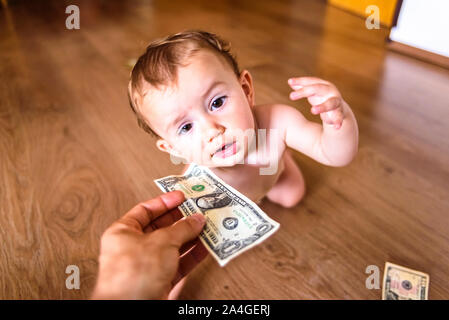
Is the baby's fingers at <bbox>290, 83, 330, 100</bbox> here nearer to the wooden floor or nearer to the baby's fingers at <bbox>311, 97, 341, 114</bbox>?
the baby's fingers at <bbox>311, 97, 341, 114</bbox>

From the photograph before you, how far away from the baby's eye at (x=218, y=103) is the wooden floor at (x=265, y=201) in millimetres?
379

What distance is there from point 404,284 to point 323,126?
0.40 meters

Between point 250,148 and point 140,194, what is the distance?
0.40 m

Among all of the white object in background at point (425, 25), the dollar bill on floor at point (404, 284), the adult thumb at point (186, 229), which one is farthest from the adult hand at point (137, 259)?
the white object in background at point (425, 25)

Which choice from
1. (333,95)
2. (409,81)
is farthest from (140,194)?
(409,81)

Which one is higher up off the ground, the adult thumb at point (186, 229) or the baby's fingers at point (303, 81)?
the baby's fingers at point (303, 81)

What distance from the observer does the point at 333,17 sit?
243 centimetres

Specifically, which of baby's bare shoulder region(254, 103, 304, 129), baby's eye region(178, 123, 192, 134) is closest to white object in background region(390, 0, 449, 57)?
baby's bare shoulder region(254, 103, 304, 129)

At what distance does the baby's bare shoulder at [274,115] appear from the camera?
79cm

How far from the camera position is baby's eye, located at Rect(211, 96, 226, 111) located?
66 centimetres

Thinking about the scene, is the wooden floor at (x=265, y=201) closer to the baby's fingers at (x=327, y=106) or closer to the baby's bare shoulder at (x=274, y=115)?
the baby's bare shoulder at (x=274, y=115)

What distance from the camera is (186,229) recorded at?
606 millimetres

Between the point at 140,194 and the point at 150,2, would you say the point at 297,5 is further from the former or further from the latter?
the point at 140,194

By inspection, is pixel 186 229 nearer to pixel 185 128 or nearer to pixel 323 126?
pixel 185 128
